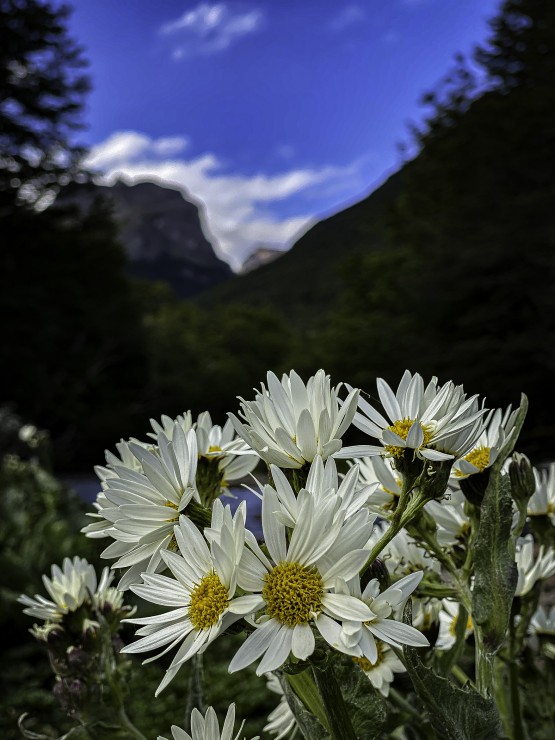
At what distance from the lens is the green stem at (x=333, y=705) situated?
516 mm

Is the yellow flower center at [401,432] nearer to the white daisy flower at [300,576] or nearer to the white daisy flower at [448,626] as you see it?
the white daisy flower at [300,576]

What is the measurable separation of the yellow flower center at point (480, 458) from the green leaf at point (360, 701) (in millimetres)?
236

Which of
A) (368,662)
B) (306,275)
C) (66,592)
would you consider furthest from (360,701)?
(306,275)

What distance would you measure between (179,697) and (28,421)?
1305 centimetres

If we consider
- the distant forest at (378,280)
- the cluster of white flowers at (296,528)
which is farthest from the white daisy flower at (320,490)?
the distant forest at (378,280)

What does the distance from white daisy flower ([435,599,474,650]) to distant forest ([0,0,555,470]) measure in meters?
8.00

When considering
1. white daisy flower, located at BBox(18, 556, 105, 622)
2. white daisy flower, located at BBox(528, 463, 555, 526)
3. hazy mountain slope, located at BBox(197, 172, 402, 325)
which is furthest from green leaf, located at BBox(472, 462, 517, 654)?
hazy mountain slope, located at BBox(197, 172, 402, 325)

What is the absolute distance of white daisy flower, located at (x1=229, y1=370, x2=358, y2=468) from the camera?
1.92 ft

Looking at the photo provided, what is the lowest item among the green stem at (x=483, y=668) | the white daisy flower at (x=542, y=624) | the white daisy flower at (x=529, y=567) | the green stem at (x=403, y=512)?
the white daisy flower at (x=542, y=624)

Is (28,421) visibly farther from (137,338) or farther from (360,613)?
(360,613)

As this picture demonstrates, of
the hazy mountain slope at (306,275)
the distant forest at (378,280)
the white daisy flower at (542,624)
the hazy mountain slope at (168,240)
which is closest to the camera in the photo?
the white daisy flower at (542,624)

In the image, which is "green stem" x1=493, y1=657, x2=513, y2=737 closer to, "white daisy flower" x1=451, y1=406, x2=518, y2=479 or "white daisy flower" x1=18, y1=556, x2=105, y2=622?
"white daisy flower" x1=451, y1=406, x2=518, y2=479

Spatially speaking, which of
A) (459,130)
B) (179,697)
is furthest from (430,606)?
(459,130)

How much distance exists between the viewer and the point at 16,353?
1552 cm
